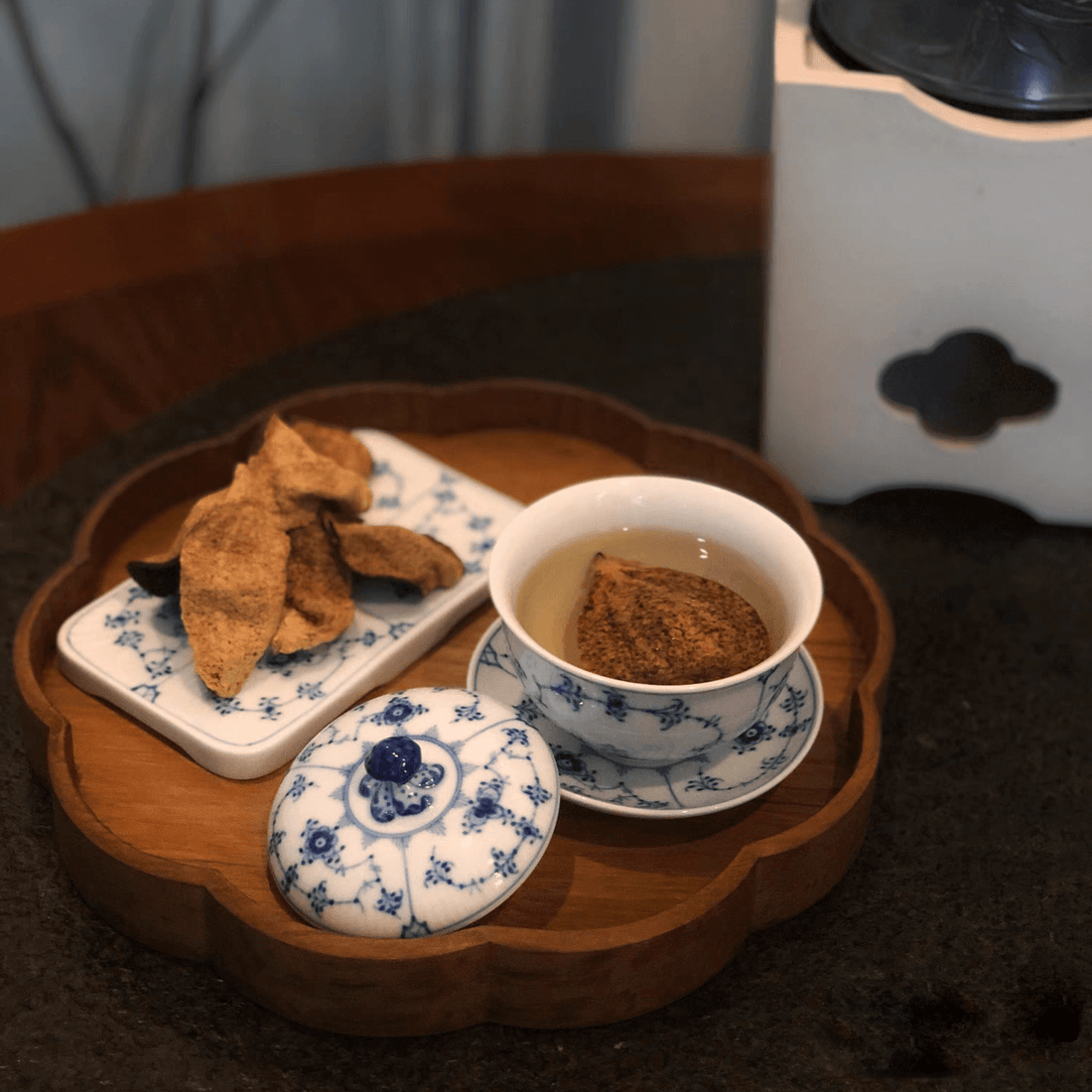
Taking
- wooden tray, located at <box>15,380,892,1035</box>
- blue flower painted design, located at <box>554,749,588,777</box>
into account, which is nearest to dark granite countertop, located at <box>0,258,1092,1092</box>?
wooden tray, located at <box>15,380,892,1035</box>

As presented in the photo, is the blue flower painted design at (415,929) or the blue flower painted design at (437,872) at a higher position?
the blue flower painted design at (437,872)

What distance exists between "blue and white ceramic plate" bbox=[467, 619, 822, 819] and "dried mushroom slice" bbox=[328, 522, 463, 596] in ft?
0.26

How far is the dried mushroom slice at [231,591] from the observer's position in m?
0.64

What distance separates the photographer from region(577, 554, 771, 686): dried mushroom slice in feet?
1.94

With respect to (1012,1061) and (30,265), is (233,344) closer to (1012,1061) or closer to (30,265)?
(30,265)

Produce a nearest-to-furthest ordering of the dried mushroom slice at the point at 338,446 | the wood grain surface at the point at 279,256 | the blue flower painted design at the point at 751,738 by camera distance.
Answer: the blue flower painted design at the point at 751,738, the dried mushroom slice at the point at 338,446, the wood grain surface at the point at 279,256

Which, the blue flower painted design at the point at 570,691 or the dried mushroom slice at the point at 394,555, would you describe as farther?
the dried mushroom slice at the point at 394,555

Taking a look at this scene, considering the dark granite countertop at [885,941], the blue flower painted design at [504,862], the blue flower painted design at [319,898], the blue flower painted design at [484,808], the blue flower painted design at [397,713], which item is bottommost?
the dark granite countertop at [885,941]

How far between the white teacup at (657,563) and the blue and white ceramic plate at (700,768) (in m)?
0.01

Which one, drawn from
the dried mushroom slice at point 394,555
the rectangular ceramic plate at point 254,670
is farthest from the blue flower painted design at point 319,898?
the dried mushroom slice at point 394,555

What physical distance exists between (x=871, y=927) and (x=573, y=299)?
0.70m

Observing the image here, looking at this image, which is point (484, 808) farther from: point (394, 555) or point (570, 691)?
point (394, 555)

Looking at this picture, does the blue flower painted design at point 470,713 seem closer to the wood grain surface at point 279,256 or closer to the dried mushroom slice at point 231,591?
the dried mushroom slice at point 231,591

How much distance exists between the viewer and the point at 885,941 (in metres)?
0.60
